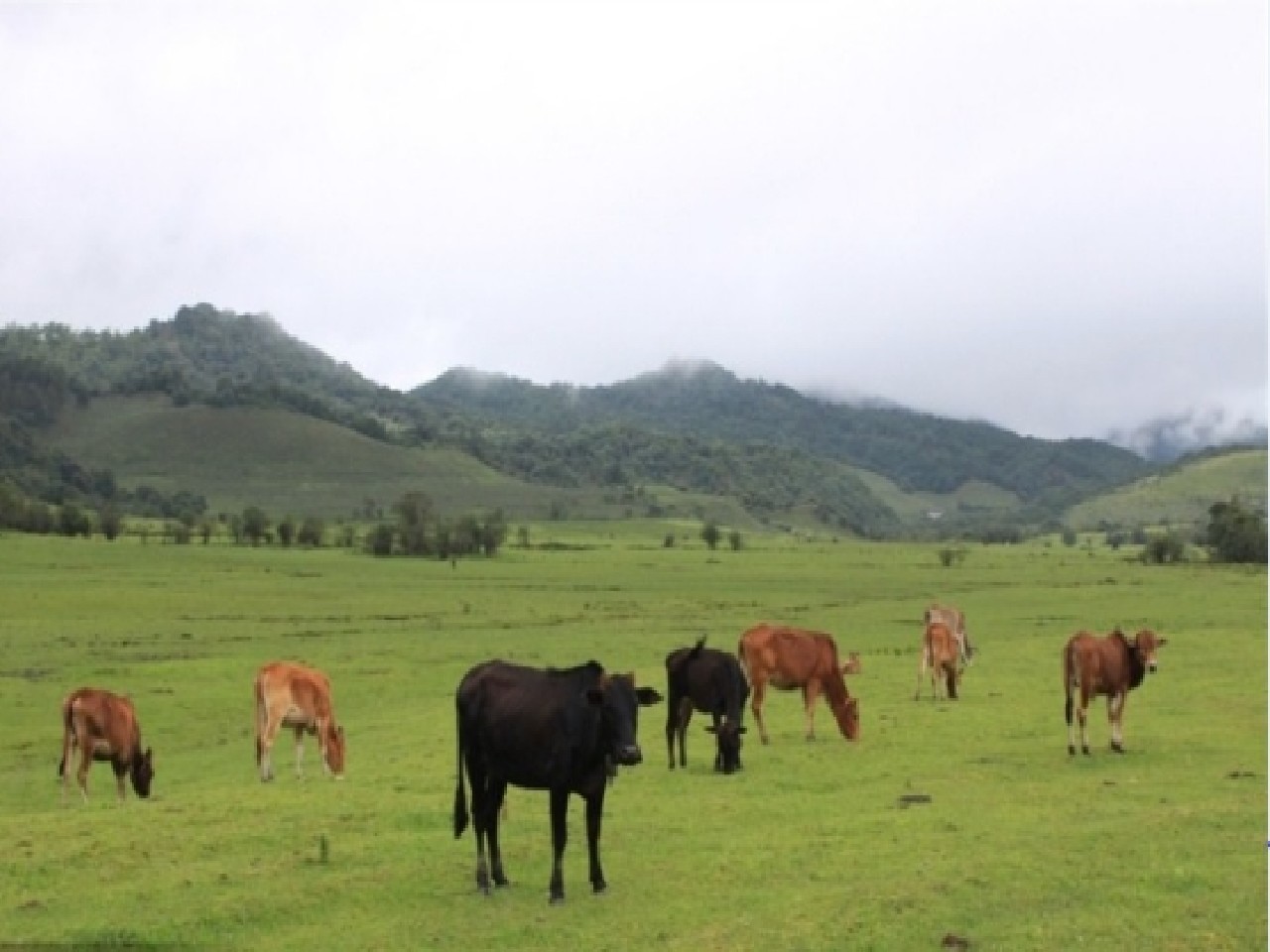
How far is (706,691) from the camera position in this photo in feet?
70.9

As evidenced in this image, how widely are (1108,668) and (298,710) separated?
13961mm

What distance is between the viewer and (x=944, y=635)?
30453mm

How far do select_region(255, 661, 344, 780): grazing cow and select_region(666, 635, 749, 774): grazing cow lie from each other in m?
6.07

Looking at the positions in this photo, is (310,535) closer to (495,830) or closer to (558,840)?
(495,830)

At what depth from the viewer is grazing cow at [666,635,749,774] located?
69.6 ft

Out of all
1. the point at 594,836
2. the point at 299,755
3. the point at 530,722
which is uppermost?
the point at 530,722

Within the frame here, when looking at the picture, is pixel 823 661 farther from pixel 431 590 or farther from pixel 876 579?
pixel 876 579

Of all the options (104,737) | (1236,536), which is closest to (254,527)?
(1236,536)

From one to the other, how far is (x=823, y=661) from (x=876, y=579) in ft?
236

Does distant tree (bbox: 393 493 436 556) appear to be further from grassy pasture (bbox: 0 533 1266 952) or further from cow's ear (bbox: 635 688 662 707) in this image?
cow's ear (bbox: 635 688 662 707)

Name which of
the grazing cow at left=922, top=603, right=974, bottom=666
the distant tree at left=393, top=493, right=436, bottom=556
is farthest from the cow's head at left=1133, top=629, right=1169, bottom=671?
the distant tree at left=393, top=493, right=436, bottom=556

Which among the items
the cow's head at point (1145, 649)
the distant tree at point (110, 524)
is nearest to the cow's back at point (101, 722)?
the cow's head at point (1145, 649)

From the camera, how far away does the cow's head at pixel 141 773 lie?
2258 centimetres

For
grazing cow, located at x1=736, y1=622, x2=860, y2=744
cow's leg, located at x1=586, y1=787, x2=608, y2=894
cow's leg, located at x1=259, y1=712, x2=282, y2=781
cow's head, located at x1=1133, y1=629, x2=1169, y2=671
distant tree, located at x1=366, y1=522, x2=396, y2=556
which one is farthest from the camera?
distant tree, located at x1=366, y1=522, x2=396, y2=556
